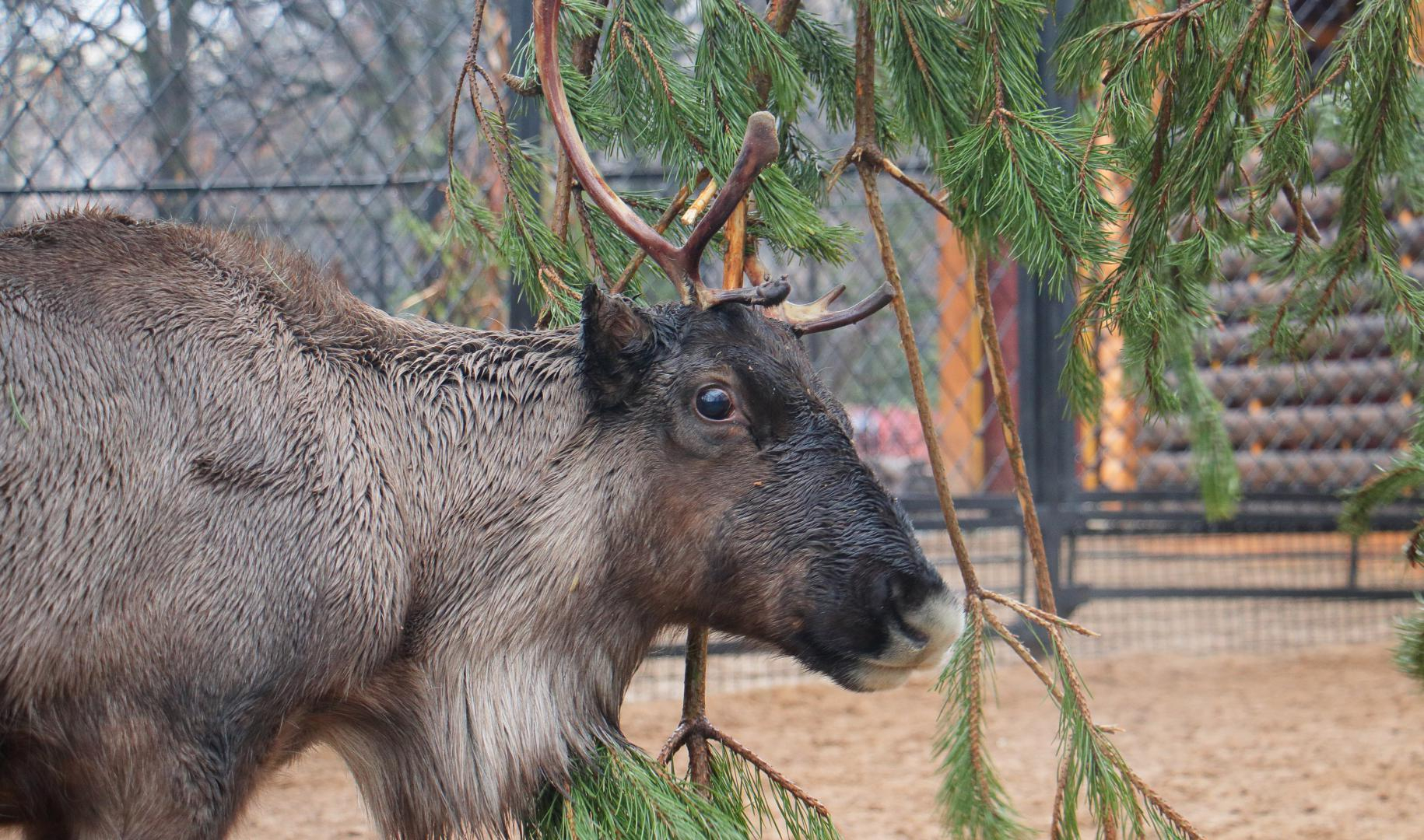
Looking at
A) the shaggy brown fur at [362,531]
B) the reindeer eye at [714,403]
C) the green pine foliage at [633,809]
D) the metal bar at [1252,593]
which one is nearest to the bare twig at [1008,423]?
the shaggy brown fur at [362,531]

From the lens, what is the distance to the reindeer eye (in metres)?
2.49

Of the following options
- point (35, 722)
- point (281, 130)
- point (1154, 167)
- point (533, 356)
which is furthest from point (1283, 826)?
point (281, 130)

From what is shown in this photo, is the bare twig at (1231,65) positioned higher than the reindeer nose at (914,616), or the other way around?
the bare twig at (1231,65)

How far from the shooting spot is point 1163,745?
5352 mm

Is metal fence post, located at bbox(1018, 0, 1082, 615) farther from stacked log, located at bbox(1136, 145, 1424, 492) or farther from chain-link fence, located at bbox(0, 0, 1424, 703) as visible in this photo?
stacked log, located at bbox(1136, 145, 1424, 492)

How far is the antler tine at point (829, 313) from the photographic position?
2.59 metres

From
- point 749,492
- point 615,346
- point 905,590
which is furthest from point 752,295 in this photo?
point 905,590

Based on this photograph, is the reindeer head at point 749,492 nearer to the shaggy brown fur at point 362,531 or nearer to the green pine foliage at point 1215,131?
the shaggy brown fur at point 362,531

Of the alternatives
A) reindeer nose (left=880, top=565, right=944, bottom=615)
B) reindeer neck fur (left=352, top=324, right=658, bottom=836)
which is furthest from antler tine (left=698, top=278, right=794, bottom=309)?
reindeer nose (left=880, top=565, right=944, bottom=615)

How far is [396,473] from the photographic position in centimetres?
240

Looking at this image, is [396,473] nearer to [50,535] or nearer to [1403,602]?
[50,535]

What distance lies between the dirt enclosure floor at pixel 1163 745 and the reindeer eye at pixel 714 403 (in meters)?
1.80

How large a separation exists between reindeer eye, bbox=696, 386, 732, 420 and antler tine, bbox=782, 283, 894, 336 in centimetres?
25

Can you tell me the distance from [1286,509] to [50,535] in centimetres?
736
